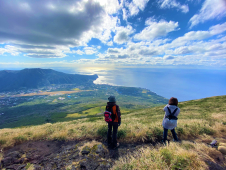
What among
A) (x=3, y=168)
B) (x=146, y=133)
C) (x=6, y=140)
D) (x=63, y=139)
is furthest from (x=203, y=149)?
(x=6, y=140)

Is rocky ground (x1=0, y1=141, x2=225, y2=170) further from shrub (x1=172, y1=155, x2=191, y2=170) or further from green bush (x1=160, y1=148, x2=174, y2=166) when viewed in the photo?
green bush (x1=160, y1=148, x2=174, y2=166)

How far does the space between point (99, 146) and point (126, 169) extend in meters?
2.45

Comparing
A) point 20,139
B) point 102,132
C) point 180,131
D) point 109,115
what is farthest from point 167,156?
point 20,139

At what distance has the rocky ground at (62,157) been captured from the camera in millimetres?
4340

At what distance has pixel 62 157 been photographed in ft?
16.4

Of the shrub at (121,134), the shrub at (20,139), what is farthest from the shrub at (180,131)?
the shrub at (20,139)

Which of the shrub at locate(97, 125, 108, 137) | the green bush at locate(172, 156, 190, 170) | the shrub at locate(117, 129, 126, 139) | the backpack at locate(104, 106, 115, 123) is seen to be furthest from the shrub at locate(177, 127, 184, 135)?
the shrub at locate(97, 125, 108, 137)

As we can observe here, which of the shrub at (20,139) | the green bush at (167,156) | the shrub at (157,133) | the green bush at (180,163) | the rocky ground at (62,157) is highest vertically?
the green bush at (180,163)

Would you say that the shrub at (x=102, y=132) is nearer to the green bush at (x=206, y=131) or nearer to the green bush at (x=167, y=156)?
the green bush at (x=167, y=156)

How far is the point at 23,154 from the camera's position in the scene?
535 cm

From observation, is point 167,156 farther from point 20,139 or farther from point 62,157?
point 20,139

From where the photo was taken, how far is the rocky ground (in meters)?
4.34

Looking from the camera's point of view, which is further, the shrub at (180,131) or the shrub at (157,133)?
the shrub at (180,131)

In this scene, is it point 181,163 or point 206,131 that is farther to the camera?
point 206,131
